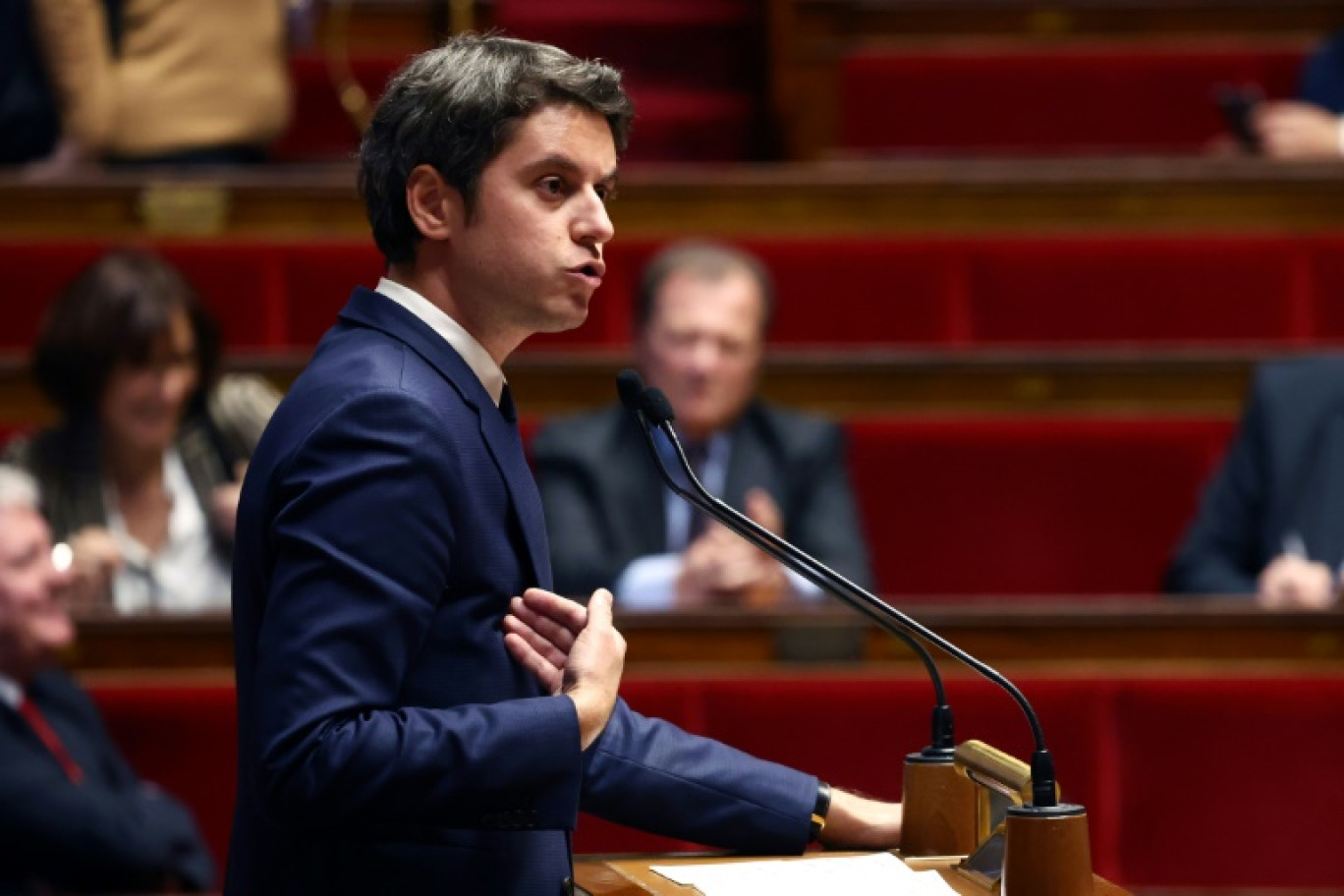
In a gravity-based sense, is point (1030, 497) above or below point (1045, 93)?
below

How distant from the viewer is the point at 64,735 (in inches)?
45.3

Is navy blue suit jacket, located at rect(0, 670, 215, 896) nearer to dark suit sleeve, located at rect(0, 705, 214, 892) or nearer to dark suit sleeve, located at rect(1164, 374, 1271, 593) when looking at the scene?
dark suit sleeve, located at rect(0, 705, 214, 892)

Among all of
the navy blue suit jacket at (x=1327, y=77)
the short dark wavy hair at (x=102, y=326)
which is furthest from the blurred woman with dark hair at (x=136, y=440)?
the navy blue suit jacket at (x=1327, y=77)

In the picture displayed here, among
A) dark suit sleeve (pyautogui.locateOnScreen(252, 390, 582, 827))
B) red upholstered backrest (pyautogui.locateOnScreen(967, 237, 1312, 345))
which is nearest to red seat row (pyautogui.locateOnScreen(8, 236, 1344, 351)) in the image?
red upholstered backrest (pyautogui.locateOnScreen(967, 237, 1312, 345))

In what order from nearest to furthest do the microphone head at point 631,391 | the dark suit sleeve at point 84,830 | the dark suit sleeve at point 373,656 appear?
the dark suit sleeve at point 373,656, the microphone head at point 631,391, the dark suit sleeve at point 84,830

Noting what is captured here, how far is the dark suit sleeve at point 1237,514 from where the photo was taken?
144cm

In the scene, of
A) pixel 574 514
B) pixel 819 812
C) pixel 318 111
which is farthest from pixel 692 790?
pixel 318 111

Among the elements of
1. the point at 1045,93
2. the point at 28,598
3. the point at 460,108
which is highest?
the point at 1045,93

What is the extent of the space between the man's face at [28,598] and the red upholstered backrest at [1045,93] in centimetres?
102

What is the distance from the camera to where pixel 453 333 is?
0.61m

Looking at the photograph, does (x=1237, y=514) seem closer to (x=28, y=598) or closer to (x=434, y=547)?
(x=28, y=598)

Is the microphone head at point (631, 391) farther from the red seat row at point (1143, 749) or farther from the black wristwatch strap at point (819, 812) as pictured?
the red seat row at point (1143, 749)

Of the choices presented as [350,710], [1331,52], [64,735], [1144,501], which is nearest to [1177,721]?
[1144,501]

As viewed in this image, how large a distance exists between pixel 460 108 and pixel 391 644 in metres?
0.15
